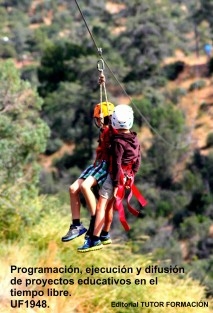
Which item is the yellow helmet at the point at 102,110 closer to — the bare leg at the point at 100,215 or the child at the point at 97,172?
the child at the point at 97,172

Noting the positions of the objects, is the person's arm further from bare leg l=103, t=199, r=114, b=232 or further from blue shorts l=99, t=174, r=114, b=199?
bare leg l=103, t=199, r=114, b=232

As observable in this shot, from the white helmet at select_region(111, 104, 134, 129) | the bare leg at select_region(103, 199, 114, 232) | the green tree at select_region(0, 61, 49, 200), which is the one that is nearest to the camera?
the white helmet at select_region(111, 104, 134, 129)

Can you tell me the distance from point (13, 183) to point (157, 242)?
15776 millimetres

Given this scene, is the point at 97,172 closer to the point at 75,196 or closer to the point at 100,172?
the point at 100,172

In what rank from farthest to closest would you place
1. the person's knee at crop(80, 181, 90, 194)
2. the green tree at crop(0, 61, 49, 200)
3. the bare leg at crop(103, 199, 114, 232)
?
1. the green tree at crop(0, 61, 49, 200)
2. the bare leg at crop(103, 199, 114, 232)
3. the person's knee at crop(80, 181, 90, 194)

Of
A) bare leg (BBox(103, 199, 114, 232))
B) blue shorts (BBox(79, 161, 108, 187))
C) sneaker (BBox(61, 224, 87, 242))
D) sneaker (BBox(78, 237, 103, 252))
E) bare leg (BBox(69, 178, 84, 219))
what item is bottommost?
sneaker (BBox(78, 237, 103, 252))

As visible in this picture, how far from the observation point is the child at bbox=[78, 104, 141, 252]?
20.9ft

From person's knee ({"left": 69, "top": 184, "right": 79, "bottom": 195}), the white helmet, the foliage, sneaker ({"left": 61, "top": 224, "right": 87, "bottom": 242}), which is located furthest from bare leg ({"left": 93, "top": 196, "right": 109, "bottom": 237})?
the foliage

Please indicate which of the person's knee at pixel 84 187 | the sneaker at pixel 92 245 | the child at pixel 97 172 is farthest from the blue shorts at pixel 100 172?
the sneaker at pixel 92 245

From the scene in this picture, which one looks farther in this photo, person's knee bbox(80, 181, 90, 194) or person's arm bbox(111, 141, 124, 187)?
person's knee bbox(80, 181, 90, 194)

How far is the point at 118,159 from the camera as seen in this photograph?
637cm

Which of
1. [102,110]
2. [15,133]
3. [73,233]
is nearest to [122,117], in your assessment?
[102,110]

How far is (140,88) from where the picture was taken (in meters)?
41.8

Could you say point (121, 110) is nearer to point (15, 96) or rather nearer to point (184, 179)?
point (15, 96)
